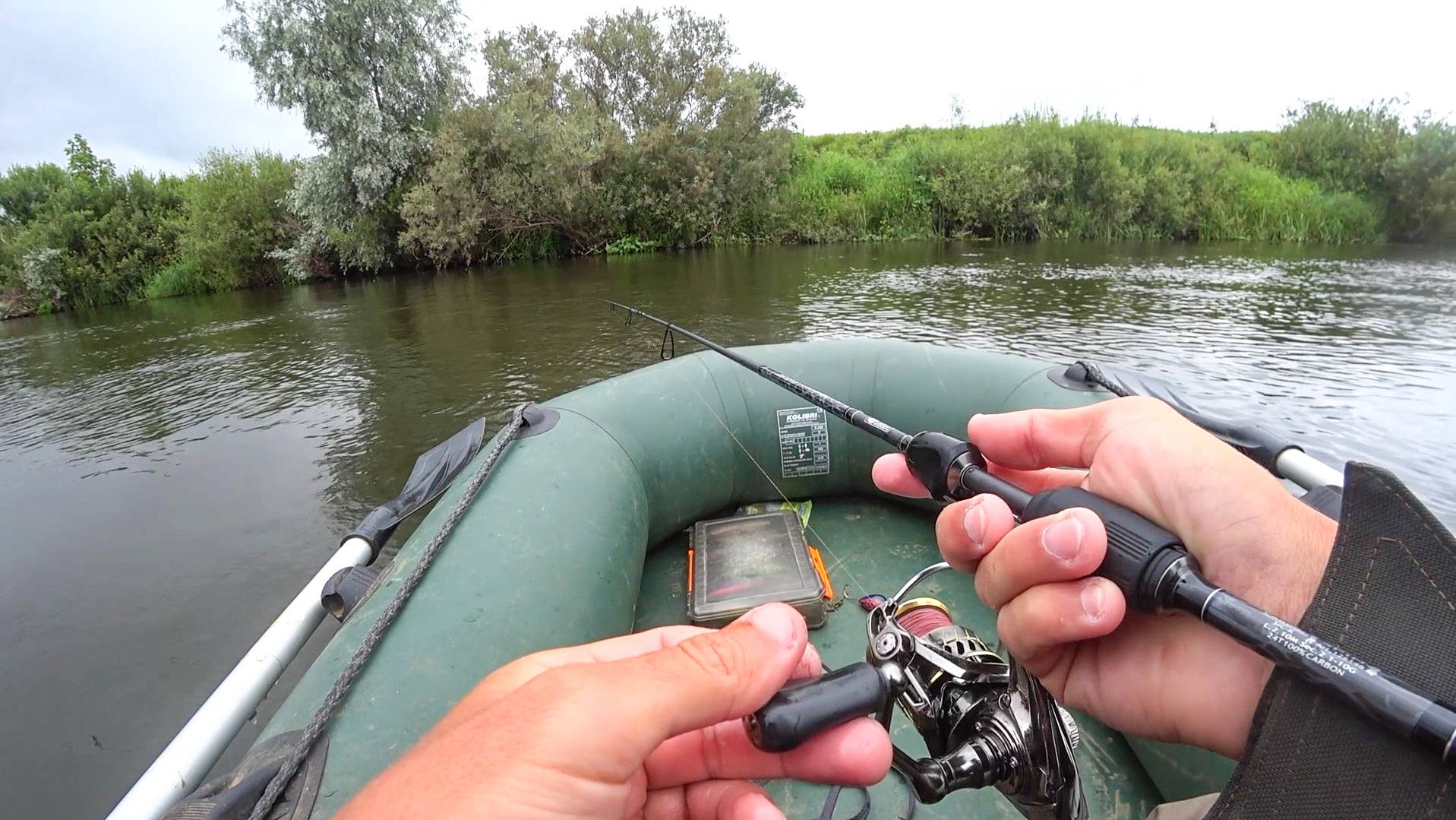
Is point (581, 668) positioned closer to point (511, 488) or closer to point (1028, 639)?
point (1028, 639)

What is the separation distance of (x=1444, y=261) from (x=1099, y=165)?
26.3 ft

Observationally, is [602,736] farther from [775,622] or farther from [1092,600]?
[1092,600]

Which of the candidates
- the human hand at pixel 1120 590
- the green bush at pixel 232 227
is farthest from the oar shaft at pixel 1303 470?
the green bush at pixel 232 227

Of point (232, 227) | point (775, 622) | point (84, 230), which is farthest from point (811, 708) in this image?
point (84, 230)

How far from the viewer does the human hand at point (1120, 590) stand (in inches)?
34.4

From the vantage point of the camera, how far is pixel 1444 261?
12.7 metres

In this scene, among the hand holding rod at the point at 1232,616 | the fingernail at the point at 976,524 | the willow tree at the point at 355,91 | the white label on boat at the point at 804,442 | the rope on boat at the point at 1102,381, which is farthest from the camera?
the willow tree at the point at 355,91

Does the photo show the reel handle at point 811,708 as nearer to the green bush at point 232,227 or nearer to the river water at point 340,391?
the river water at point 340,391

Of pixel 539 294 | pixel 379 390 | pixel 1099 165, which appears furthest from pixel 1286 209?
pixel 379 390

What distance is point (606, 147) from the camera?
1864 cm

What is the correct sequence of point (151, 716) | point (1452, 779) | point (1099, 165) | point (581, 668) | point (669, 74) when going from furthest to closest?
point (669, 74), point (1099, 165), point (151, 716), point (581, 668), point (1452, 779)

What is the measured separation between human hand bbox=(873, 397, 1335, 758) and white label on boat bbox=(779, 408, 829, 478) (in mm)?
1961

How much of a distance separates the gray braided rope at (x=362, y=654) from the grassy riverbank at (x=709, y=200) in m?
16.6

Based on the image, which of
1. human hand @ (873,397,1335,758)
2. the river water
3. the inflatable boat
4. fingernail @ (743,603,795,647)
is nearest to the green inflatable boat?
the inflatable boat
